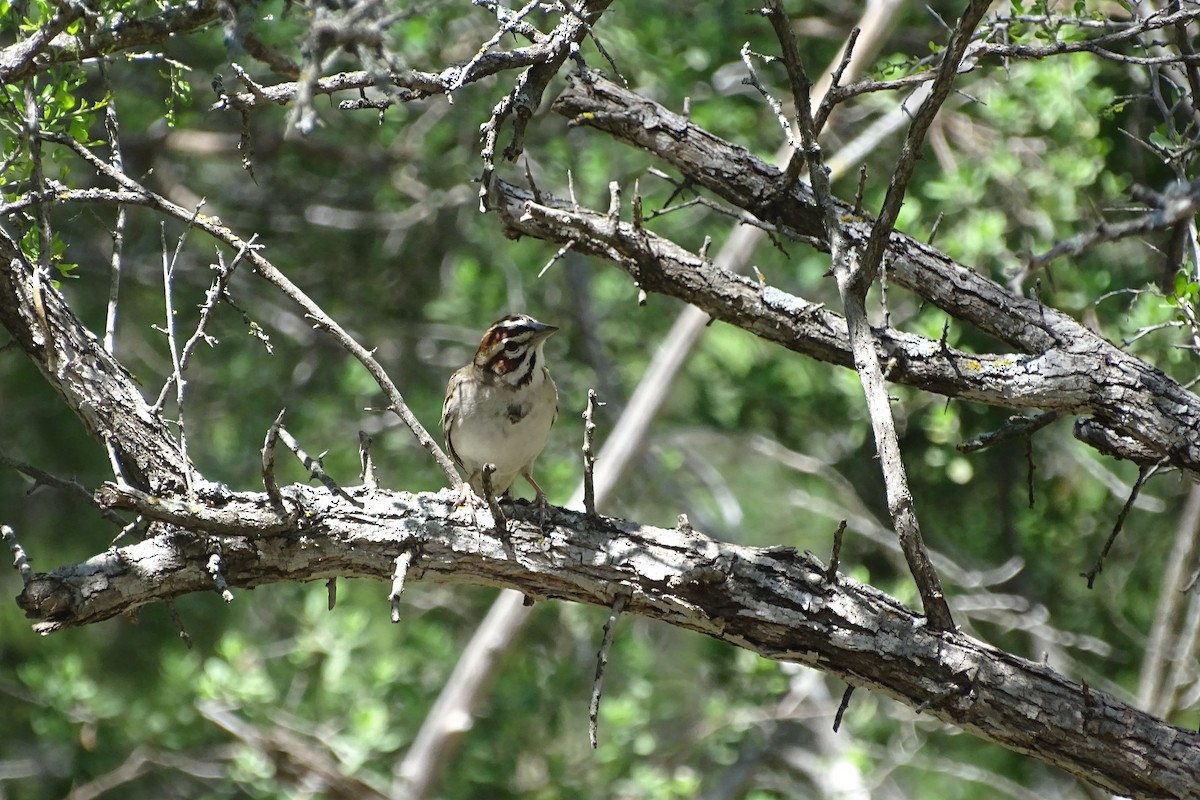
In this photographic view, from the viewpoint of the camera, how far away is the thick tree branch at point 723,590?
4020mm

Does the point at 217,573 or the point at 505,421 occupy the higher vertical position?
the point at 505,421

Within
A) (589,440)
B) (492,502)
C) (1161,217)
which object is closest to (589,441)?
(589,440)

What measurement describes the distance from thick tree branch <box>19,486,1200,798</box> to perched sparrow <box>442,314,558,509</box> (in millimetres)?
1394

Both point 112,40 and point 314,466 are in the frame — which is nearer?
point 112,40

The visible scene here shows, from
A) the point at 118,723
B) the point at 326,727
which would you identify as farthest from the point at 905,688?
the point at 118,723

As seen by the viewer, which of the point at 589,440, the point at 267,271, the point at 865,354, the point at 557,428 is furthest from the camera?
the point at 557,428

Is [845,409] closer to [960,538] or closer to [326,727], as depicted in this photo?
[960,538]

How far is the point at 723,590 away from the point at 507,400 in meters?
1.87

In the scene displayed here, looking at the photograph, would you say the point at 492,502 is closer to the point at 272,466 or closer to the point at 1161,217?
the point at 272,466

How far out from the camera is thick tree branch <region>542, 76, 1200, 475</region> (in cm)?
428

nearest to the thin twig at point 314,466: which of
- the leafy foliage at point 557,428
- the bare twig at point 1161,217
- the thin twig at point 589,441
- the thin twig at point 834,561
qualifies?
the thin twig at point 589,441

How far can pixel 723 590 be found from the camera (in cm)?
412

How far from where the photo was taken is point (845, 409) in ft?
28.9

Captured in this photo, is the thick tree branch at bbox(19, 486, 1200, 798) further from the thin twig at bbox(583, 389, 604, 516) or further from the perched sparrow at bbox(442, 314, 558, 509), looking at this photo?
the perched sparrow at bbox(442, 314, 558, 509)
